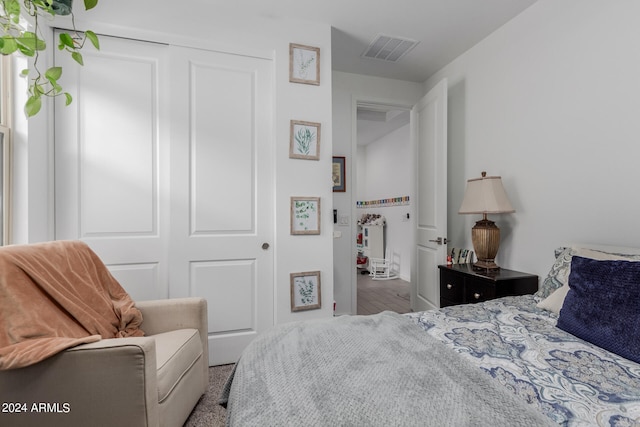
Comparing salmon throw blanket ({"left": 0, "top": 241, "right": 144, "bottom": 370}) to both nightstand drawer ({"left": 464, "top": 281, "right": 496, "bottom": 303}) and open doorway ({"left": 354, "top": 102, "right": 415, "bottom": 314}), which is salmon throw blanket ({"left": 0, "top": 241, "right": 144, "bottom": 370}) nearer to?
nightstand drawer ({"left": 464, "top": 281, "right": 496, "bottom": 303})

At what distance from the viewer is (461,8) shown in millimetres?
2285

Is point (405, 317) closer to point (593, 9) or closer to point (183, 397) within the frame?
point (183, 397)

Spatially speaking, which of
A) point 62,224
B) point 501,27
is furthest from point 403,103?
point 62,224

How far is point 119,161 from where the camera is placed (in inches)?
82.4

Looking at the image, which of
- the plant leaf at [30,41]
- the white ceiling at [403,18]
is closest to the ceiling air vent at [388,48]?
the white ceiling at [403,18]

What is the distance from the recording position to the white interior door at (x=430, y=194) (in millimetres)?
2852

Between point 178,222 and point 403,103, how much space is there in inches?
108

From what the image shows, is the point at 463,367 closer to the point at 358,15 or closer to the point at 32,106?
the point at 32,106

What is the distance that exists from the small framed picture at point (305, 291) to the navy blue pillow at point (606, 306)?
1589 mm

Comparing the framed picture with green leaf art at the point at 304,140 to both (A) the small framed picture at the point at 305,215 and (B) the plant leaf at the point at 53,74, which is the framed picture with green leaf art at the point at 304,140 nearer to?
(A) the small framed picture at the point at 305,215

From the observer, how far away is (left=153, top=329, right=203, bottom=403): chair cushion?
1.33 m

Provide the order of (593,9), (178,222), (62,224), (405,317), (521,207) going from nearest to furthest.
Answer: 1. (405,317)
2. (593,9)
3. (62,224)
4. (178,222)
5. (521,207)

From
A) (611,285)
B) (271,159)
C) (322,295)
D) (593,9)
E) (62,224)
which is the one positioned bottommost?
(322,295)

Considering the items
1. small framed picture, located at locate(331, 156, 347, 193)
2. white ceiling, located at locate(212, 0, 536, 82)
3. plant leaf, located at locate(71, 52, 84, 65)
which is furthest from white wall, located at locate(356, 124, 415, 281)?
plant leaf, located at locate(71, 52, 84, 65)
